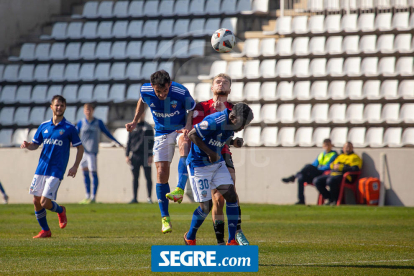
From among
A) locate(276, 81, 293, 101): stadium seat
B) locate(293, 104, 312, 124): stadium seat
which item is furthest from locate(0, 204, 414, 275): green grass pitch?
locate(276, 81, 293, 101): stadium seat

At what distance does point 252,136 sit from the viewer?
17.9 metres

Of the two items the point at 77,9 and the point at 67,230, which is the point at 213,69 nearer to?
the point at 77,9

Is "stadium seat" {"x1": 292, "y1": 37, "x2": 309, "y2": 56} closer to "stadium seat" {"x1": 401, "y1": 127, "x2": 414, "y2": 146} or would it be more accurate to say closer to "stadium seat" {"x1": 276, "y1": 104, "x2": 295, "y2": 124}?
"stadium seat" {"x1": 276, "y1": 104, "x2": 295, "y2": 124}

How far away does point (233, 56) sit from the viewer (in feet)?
65.9

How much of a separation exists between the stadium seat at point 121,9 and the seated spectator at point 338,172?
1106cm

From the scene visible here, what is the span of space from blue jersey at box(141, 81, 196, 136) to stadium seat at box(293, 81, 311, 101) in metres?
10.5

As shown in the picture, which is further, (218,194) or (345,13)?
(345,13)

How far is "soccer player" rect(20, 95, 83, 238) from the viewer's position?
29.2ft

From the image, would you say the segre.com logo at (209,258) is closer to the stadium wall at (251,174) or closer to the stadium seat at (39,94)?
the stadium wall at (251,174)

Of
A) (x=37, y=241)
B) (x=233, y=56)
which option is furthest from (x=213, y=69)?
(x=37, y=241)

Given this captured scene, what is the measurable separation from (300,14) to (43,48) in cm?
924

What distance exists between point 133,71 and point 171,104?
13027 millimetres

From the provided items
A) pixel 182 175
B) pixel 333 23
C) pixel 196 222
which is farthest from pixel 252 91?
pixel 196 222

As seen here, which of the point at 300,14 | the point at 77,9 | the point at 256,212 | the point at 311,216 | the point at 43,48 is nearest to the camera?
Result: the point at 311,216
